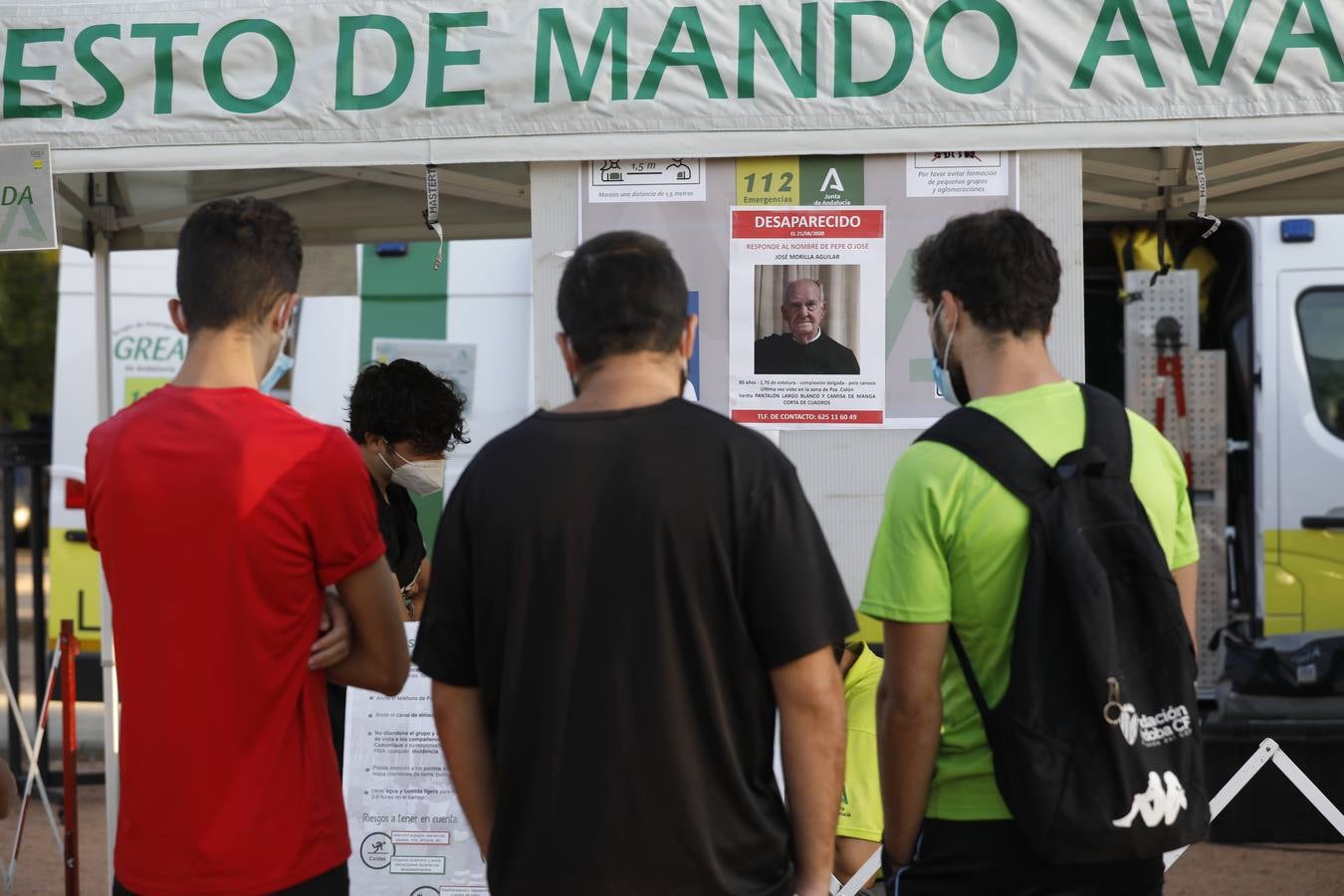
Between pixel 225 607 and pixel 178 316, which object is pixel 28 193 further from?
pixel 225 607

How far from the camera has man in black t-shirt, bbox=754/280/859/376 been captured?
3498 millimetres

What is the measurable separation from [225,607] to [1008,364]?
1.27 metres

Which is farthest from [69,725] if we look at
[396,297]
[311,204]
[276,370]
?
[396,297]

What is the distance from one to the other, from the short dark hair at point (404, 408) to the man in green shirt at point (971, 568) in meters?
1.63

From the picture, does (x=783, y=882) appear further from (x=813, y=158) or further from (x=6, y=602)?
(x=6, y=602)

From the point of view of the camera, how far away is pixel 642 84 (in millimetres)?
3379

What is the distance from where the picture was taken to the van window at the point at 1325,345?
7176 millimetres

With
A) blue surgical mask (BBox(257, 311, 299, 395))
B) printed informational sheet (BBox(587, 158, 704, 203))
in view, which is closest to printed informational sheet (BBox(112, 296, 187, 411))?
blue surgical mask (BBox(257, 311, 299, 395))

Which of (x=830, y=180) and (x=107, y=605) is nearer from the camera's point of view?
(x=830, y=180)

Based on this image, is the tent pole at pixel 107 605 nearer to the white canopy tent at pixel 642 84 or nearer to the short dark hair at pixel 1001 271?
the white canopy tent at pixel 642 84

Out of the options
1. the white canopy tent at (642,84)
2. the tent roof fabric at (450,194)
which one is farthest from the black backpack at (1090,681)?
the tent roof fabric at (450,194)

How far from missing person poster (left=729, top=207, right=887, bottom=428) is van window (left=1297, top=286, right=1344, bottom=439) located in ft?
14.9

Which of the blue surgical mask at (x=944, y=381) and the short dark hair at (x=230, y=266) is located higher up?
the short dark hair at (x=230, y=266)

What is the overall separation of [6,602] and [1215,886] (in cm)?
586
